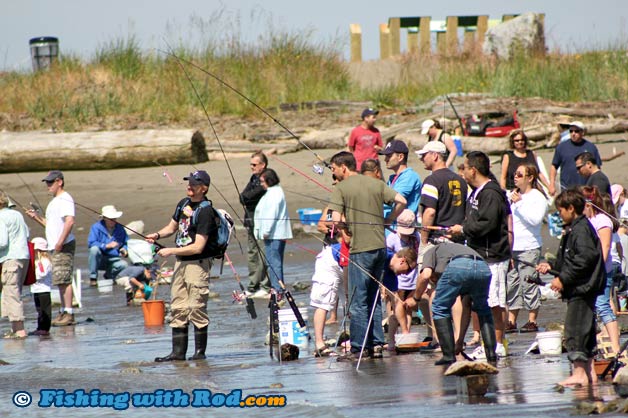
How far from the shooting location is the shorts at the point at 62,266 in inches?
488

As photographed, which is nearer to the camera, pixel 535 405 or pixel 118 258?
pixel 535 405

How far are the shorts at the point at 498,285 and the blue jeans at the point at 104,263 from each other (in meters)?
7.55

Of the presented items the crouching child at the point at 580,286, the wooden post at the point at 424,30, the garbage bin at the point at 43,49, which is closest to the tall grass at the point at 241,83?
the garbage bin at the point at 43,49

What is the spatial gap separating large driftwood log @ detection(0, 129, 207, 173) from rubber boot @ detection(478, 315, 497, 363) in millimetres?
13050

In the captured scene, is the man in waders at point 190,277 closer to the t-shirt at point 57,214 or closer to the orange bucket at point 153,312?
the orange bucket at point 153,312

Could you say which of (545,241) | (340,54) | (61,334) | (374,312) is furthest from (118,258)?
(340,54)

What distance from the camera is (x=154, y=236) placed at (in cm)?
990

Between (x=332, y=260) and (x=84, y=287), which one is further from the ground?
(x=332, y=260)

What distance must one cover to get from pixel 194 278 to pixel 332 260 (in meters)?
1.14

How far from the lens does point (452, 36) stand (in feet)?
106

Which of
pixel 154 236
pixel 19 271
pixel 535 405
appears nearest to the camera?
pixel 535 405

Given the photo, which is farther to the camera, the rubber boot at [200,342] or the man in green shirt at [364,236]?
the rubber boot at [200,342]

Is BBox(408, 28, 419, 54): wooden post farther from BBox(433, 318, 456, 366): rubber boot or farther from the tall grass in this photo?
BBox(433, 318, 456, 366): rubber boot

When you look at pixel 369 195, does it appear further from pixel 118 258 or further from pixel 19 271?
pixel 118 258
